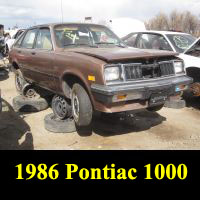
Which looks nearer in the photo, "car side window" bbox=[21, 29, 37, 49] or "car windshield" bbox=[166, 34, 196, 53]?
"car side window" bbox=[21, 29, 37, 49]

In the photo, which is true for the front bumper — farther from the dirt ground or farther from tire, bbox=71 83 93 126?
the dirt ground

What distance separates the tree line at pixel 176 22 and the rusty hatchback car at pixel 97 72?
24956mm

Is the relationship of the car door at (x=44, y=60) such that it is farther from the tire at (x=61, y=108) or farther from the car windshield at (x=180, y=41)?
the car windshield at (x=180, y=41)

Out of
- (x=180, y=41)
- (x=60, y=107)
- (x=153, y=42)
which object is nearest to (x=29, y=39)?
(x=60, y=107)

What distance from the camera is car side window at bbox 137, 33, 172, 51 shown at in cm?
703

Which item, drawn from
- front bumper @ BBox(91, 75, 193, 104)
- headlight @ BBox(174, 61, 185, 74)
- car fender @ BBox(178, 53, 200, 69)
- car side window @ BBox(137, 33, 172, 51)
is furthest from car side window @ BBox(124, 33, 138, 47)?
front bumper @ BBox(91, 75, 193, 104)

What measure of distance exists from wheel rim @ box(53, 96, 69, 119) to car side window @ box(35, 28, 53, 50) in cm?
91

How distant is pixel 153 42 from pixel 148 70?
3.47 m

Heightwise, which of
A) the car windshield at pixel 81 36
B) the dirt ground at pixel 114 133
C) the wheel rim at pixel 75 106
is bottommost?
the dirt ground at pixel 114 133

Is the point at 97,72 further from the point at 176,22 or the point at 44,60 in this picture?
the point at 176,22

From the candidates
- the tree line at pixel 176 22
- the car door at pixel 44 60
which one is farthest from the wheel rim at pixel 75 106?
the tree line at pixel 176 22

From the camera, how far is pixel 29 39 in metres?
6.13

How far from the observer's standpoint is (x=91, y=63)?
3791 mm

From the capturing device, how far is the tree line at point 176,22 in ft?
94.5
